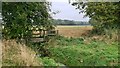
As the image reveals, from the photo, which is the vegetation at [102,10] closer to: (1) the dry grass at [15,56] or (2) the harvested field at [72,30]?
(2) the harvested field at [72,30]

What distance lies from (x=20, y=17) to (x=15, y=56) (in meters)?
0.76

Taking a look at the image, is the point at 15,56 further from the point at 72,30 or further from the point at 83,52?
the point at 83,52

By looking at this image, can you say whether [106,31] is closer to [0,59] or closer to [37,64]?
[37,64]

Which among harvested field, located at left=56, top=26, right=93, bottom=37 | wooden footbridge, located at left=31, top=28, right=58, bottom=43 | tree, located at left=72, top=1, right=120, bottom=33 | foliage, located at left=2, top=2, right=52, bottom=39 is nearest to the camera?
tree, located at left=72, top=1, right=120, bottom=33

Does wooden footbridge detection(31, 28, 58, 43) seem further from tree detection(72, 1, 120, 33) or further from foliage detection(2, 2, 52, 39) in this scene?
tree detection(72, 1, 120, 33)

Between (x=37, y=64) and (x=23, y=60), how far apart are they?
0.26m

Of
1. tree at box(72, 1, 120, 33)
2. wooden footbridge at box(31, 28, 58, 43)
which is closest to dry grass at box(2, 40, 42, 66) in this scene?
tree at box(72, 1, 120, 33)

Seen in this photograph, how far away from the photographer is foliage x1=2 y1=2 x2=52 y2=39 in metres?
3.91

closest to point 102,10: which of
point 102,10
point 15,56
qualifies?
point 102,10

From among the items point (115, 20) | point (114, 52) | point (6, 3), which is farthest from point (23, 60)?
point (114, 52)

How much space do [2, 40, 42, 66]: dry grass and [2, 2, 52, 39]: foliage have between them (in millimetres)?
Result: 392

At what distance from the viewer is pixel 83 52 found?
4.80 meters

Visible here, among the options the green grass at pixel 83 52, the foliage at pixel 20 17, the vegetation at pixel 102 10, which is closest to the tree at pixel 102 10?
the vegetation at pixel 102 10

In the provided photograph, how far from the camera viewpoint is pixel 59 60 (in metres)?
4.44
